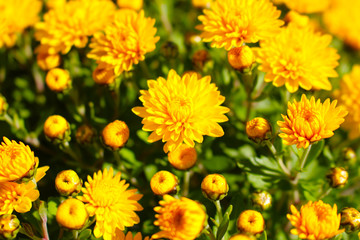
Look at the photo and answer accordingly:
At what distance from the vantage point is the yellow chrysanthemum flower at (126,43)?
2.03 metres

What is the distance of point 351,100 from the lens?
2410 millimetres

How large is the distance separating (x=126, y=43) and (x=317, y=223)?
1215mm

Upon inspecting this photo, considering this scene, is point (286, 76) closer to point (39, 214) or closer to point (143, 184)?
point (143, 184)

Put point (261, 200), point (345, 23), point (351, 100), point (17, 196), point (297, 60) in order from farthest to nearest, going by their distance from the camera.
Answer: point (345, 23) < point (351, 100) < point (297, 60) < point (261, 200) < point (17, 196)

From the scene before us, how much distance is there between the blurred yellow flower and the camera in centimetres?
299

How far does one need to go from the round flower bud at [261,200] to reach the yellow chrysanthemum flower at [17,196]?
3.17ft

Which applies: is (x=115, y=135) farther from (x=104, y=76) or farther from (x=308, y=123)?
(x=308, y=123)

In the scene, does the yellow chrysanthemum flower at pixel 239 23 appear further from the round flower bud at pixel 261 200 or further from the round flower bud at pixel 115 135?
the round flower bud at pixel 261 200

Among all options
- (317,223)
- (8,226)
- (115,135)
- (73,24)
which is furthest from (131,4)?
(317,223)

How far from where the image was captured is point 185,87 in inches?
73.4

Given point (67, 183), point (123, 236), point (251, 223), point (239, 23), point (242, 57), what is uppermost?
point (239, 23)

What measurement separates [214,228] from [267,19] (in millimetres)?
1048

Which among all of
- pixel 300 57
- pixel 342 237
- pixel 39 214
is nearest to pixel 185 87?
pixel 300 57

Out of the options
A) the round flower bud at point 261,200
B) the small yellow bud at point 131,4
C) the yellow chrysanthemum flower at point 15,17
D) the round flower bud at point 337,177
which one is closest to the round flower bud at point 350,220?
the round flower bud at point 337,177
